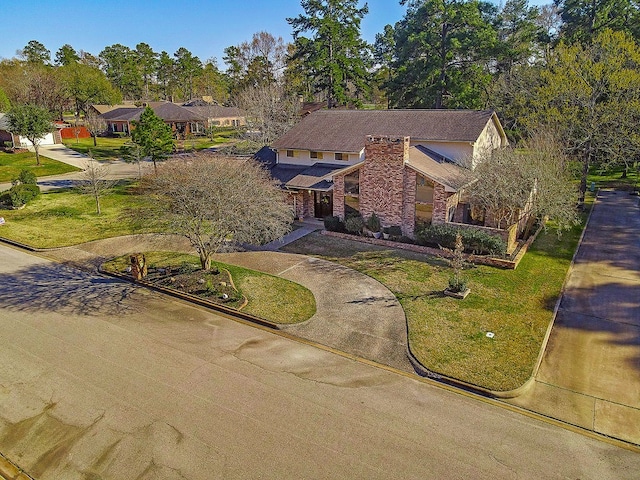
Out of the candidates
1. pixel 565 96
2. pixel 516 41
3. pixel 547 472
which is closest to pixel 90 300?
pixel 547 472

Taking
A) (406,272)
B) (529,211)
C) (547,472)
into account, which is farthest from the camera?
(529,211)

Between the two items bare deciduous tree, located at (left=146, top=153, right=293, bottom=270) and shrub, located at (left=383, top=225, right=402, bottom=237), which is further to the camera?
shrub, located at (left=383, top=225, right=402, bottom=237)

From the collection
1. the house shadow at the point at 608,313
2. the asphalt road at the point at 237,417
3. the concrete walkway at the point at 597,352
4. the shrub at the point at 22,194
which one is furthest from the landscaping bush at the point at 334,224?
the shrub at the point at 22,194

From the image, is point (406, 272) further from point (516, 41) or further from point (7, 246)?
point (516, 41)

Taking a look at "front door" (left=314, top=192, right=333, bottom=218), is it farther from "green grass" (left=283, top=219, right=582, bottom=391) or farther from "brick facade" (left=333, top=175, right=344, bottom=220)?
"green grass" (left=283, top=219, right=582, bottom=391)

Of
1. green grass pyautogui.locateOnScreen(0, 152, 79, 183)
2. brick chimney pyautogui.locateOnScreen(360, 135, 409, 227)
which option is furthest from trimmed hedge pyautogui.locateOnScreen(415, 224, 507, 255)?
green grass pyautogui.locateOnScreen(0, 152, 79, 183)
